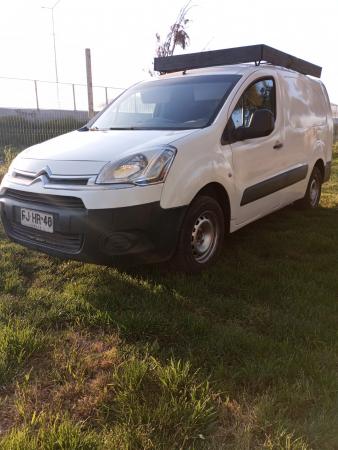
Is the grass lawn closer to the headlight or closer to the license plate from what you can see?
the license plate

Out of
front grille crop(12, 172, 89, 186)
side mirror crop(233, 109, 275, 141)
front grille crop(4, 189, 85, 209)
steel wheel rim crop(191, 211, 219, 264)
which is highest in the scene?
side mirror crop(233, 109, 275, 141)

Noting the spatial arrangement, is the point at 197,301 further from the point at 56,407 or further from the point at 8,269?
the point at 8,269

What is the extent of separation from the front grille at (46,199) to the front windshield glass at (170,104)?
1163 mm

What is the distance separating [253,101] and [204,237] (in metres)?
1.57

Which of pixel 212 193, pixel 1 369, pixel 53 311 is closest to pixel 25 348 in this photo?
pixel 1 369

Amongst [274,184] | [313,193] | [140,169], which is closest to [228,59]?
[274,184]

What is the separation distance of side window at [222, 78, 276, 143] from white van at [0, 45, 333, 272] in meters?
0.01

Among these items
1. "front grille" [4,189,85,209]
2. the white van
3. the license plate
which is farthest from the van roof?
the license plate

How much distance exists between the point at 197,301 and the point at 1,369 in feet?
4.69

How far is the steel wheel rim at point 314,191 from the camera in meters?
6.17

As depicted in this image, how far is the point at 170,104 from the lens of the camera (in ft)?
14.5

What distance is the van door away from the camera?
4141 millimetres

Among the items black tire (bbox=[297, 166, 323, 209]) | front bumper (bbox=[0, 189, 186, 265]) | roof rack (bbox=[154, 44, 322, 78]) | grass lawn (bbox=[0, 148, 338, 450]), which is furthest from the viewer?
black tire (bbox=[297, 166, 323, 209])

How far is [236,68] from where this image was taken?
456 centimetres
